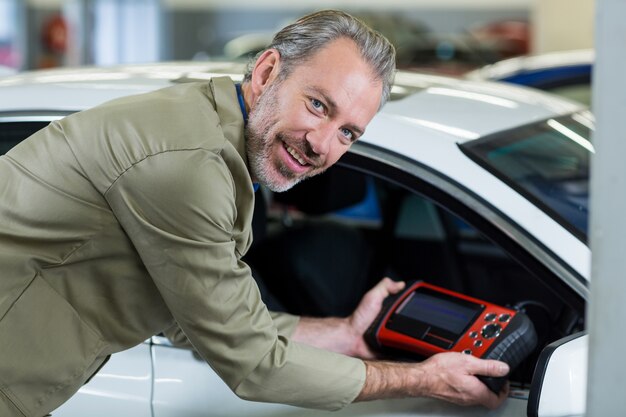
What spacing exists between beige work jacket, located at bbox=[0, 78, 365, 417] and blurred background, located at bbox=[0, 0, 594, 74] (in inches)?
452

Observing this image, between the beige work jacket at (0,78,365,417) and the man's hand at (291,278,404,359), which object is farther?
the man's hand at (291,278,404,359)

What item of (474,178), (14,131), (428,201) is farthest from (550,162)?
(14,131)

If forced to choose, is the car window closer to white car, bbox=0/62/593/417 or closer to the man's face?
white car, bbox=0/62/593/417

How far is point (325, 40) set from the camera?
78.6 inches

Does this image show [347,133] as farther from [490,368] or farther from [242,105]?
[490,368]

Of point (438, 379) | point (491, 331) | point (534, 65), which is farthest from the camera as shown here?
point (534, 65)

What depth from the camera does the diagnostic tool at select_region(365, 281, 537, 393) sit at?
2.24 metres

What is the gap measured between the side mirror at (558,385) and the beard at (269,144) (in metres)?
0.59

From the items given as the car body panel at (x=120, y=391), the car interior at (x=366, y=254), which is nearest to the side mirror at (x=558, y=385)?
the car interior at (x=366, y=254)

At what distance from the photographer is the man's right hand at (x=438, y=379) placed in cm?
209

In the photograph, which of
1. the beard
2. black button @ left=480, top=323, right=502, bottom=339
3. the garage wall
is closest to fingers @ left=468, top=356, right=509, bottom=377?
black button @ left=480, top=323, right=502, bottom=339

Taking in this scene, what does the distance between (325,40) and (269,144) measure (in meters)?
0.23

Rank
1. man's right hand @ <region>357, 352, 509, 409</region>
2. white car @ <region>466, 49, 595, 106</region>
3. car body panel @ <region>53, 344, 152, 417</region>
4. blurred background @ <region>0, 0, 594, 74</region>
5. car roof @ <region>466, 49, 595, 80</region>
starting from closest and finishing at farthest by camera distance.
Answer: man's right hand @ <region>357, 352, 509, 409</region> → car body panel @ <region>53, 344, 152, 417</region> → white car @ <region>466, 49, 595, 106</region> → car roof @ <region>466, 49, 595, 80</region> → blurred background @ <region>0, 0, 594, 74</region>

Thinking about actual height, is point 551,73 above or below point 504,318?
below
